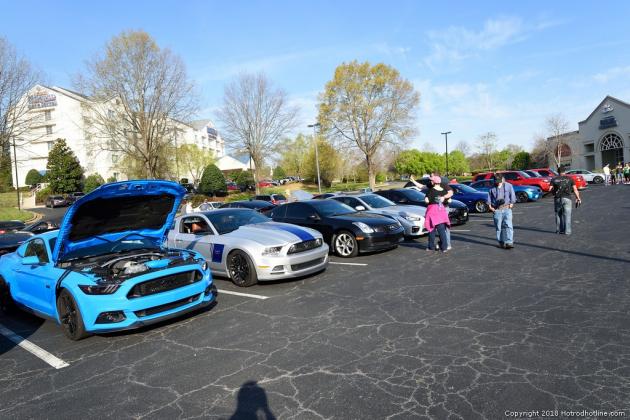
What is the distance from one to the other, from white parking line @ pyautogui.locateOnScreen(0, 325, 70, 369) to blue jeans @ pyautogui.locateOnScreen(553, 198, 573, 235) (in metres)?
10.7

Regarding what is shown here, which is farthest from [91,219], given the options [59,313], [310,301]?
[310,301]

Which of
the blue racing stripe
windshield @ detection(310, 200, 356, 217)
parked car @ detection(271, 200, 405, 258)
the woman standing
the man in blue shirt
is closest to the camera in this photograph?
the blue racing stripe

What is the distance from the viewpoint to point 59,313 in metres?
5.51

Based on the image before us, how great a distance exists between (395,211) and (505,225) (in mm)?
3270

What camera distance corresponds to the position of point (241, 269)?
7.68 metres

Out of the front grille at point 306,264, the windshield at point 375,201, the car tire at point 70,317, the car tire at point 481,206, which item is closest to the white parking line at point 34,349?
the car tire at point 70,317

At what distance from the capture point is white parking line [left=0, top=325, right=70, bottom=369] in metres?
4.74

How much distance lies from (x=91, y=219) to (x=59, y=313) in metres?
1.26

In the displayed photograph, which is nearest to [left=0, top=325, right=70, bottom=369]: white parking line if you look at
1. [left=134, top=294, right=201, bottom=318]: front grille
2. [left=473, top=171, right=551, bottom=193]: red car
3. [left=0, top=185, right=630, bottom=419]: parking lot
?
[left=0, top=185, right=630, bottom=419]: parking lot

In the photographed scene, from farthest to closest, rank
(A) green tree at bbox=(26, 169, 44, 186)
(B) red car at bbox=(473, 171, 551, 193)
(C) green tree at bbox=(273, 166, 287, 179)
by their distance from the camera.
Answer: (C) green tree at bbox=(273, 166, 287, 179)
(A) green tree at bbox=(26, 169, 44, 186)
(B) red car at bbox=(473, 171, 551, 193)

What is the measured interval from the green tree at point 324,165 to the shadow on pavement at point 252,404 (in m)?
54.8

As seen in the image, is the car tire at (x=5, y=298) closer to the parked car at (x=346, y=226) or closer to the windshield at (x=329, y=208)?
the parked car at (x=346, y=226)

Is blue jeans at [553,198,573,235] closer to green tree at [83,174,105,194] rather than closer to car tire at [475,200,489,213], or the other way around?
car tire at [475,200,489,213]

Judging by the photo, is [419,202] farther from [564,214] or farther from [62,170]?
[62,170]
